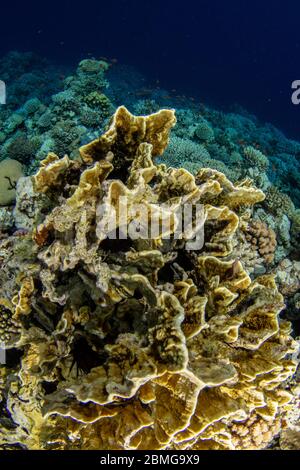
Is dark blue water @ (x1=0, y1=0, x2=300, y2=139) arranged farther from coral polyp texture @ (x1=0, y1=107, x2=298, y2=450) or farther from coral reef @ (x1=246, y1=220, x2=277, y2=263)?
coral polyp texture @ (x1=0, y1=107, x2=298, y2=450)

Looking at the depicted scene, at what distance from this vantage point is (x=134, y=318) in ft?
9.00

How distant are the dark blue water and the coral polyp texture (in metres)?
48.7

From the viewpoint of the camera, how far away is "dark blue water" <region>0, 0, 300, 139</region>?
5872cm

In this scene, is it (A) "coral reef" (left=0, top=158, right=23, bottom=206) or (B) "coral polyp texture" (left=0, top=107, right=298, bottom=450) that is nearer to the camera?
(B) "coral polyp texture" (left=0, top=107, right=298, bottom=450)

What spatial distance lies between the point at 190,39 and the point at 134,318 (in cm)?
11456

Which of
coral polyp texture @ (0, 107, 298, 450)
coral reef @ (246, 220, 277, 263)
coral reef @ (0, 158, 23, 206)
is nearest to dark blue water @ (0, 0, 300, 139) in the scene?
coral reef @ (0, 158, 23, 206)

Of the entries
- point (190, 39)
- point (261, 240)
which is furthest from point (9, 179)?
point (190, 39)


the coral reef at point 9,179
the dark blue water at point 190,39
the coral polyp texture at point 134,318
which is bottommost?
the coral polyp texture at point 134,318

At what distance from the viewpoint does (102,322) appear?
107 inches

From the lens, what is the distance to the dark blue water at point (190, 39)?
2312 inches

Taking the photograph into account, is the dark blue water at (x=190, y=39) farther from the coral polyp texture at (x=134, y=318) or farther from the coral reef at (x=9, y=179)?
the coral polyp texture at (x=134, y=318)

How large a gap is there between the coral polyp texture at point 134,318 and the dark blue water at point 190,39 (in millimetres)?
48708

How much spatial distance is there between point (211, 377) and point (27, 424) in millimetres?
1972

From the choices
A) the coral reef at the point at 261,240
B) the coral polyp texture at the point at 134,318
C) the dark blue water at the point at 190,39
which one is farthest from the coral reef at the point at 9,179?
the dark blue water at the point at 190,39
